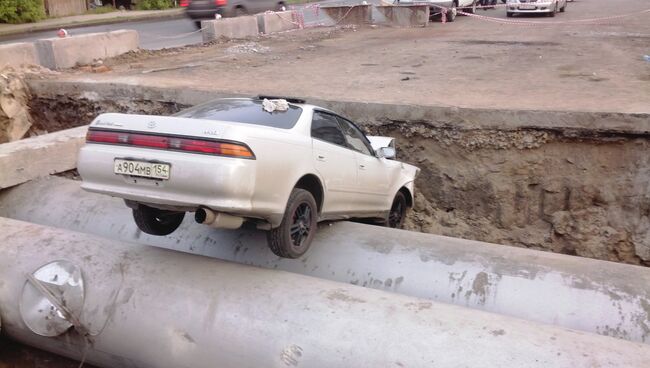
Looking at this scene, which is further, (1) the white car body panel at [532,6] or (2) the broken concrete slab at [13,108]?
(1) the white car body panel at [532,6]

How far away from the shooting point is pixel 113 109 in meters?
10.7

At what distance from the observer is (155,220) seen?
17.7 ft

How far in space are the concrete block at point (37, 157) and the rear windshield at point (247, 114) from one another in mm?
3386

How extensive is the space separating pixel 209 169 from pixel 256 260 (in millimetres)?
1783

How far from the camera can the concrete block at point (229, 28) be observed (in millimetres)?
17578

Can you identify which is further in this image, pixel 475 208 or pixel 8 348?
pixel 475 208

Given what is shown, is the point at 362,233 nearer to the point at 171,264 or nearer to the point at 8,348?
the point at 171,264

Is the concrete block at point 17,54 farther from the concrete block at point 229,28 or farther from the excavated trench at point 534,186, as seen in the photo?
the excavated trench at point 534,186

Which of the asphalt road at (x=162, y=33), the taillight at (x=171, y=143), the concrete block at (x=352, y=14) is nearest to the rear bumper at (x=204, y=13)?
the asphalt road at (x=162, y=33)

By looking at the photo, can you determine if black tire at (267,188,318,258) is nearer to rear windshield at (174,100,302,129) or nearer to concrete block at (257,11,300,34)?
rear windshield at (174,100,302,129)

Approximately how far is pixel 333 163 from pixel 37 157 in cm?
444

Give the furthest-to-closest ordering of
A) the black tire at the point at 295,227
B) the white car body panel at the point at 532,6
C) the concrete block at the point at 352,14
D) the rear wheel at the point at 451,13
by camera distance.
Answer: the white car body panel at the point at 532,6
the rear wheel at the point at 451,13
the concrete block at the point at 352,14
the black tire at the point at 295,227

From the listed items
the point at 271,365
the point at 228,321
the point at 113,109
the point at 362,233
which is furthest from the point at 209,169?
the point at 113,109

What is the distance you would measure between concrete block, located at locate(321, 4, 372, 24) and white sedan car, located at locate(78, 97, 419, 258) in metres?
17.6
